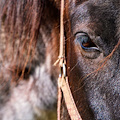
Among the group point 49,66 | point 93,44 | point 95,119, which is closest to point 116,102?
point 95,119

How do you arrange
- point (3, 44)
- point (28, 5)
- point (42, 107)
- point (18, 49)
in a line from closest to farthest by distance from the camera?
point (28, 5), point (18, 49), point (3, 44), point (42, 107)

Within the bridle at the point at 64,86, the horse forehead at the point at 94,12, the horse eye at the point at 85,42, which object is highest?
the horse forehead at the point at 94,12

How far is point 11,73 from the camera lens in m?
1.30

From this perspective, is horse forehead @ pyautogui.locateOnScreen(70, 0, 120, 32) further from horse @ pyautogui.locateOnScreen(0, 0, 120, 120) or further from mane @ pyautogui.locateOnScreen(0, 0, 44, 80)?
mane @ pyautogui.locateOnScreen(0, 0, 44, 80)

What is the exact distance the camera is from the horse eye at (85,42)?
0.75 m

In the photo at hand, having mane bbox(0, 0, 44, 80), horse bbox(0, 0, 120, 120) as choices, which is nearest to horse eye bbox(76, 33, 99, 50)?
horse bbox(0, 0, 120, 120)

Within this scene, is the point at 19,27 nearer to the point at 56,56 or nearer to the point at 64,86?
the point at 56,56

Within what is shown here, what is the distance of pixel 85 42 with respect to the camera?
761mm

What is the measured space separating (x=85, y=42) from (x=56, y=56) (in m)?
0.32

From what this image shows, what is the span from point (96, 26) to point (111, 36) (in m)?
0.07

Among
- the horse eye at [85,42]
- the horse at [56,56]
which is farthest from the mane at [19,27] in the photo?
the horse eye at [85,42]

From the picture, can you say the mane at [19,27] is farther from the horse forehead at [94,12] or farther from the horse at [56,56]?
the horse forehead at [94,12]

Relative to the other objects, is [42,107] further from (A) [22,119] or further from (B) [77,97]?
Answer: (B) [77,97]

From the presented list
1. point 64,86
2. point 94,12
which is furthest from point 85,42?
point 64,86
